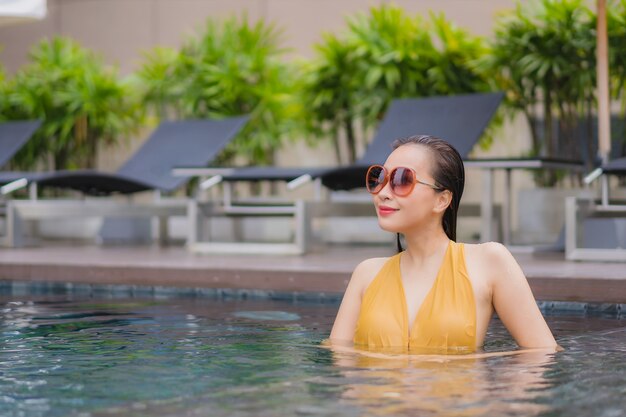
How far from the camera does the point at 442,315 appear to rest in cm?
326

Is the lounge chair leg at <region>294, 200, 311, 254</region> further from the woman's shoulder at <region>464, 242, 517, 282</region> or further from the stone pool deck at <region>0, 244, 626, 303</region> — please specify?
the woman's shoulder at <region>464, 242, 517, 282</region>

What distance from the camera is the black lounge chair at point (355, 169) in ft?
26.5

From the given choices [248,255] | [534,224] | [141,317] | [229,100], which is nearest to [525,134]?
[534,224]

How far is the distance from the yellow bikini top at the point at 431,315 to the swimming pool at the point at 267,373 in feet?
0.26

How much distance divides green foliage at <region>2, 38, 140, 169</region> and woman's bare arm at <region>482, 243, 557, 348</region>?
367 inches

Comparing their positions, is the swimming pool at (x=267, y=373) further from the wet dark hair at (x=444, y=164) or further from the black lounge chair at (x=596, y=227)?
the black lounge chair at (x=596, y=227)

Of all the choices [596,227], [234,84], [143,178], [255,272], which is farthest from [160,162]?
[596,227]

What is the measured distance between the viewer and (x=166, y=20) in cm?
1430

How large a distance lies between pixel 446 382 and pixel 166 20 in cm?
1163

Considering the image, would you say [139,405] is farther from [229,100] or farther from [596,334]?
[229,100]

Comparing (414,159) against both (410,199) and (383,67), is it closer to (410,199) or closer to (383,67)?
(410,199)

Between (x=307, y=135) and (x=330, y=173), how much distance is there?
340 cm

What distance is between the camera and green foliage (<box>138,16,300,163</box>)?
454 inches

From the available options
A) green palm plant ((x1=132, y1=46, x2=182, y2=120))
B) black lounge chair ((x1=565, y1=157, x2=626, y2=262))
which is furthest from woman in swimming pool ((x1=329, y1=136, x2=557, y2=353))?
green palm plant ((x1=132, y1=46, x2=182, y2=120))
